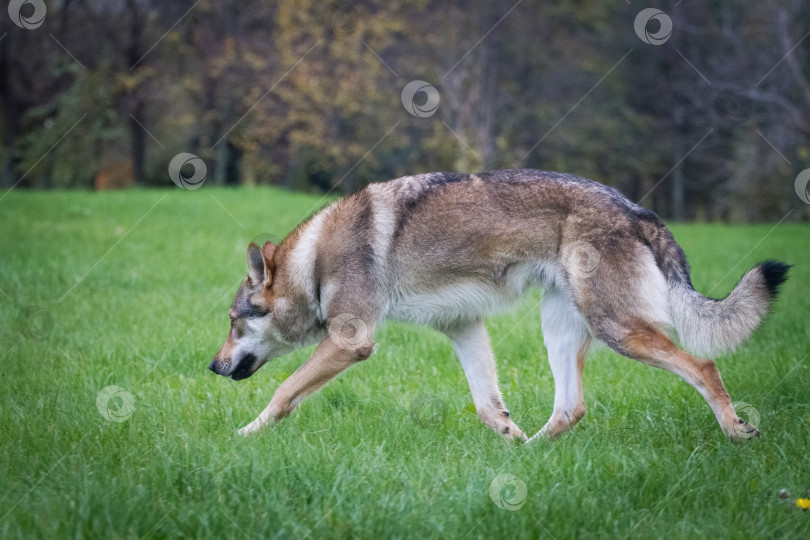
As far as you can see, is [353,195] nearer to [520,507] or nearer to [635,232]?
[635,232]

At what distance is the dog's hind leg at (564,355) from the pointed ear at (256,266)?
1.69 metres

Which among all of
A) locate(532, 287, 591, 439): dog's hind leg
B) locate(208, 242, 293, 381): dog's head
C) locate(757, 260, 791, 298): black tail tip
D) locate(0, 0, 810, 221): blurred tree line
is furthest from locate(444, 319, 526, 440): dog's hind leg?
locate(0, 0, 810, 221): blurred tree line

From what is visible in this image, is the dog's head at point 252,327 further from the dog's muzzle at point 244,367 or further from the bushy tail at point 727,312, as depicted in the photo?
the bushy tail at point 727,312

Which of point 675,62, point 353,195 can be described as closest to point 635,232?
point 353,195

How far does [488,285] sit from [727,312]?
4.23 feet

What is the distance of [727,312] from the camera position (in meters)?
4.19

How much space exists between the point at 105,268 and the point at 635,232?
7.48 m

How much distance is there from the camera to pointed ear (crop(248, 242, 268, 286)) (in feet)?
15.4

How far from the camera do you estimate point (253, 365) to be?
495cm

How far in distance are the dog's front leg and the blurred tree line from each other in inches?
692

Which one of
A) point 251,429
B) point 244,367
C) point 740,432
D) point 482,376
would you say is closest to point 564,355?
point 482,376

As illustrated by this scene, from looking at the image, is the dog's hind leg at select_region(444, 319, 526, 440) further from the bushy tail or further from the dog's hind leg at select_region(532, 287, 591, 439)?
the bushy tail

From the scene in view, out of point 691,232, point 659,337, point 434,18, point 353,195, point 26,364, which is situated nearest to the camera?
point 659,337

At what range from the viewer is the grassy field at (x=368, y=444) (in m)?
3.16
